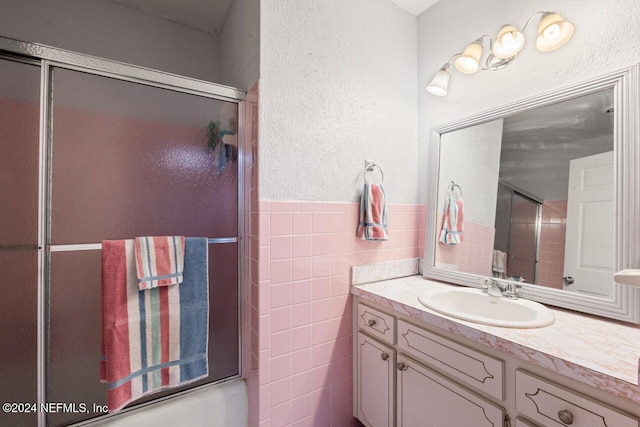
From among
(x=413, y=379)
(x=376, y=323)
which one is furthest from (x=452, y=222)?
(x=413, y=379)

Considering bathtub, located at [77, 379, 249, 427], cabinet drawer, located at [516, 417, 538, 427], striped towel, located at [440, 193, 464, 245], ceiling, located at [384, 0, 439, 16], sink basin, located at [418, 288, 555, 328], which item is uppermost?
ceiling, located at [384, 0, 439, 16]

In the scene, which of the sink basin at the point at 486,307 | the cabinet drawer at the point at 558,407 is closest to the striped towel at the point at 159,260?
the sink basin at the point at 486,307

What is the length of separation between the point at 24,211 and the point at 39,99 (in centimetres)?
41

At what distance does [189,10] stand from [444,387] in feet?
8.00

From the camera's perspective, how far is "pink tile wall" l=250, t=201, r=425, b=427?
47.6 inches

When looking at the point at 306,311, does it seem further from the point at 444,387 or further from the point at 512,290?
the point at 512,290

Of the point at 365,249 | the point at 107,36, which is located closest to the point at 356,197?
the point at 365,249

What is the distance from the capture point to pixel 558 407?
723 millimetres

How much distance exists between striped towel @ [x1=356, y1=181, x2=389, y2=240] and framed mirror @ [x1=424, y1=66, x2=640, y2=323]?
44 cm

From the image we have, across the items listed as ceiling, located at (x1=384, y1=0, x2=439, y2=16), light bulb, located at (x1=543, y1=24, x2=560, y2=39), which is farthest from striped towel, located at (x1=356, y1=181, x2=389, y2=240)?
ceiling, located at (x1=384, y1=0, x2=439, y2=16)

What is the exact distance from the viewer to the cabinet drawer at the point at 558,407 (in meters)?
0.65

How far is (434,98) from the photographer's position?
5.47 feet

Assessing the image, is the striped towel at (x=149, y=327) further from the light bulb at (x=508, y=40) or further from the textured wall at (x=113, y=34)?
the light bulb at (x=508, y=40)

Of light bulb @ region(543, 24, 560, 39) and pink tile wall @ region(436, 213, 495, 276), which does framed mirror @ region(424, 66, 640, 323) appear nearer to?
pink tile wall @ region(436, 213, 495, 276)
